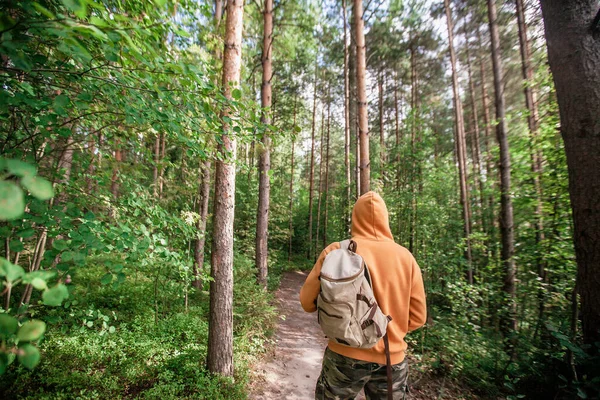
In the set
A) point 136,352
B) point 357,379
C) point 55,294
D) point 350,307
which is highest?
point 55,294

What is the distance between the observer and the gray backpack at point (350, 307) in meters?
1.94

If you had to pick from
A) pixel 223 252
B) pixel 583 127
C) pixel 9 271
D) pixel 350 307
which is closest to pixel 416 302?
pixel 350 307

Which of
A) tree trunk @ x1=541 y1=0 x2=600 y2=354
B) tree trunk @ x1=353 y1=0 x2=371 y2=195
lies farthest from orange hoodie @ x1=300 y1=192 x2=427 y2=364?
tree trunk @ x1=353 y1=0 x2=371 y2=195

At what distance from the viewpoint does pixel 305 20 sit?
309 inches

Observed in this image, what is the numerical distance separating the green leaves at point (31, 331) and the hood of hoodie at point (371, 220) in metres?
2.13

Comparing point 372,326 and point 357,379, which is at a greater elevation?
point 372,326

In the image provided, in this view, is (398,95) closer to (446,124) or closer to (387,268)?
(446,124)

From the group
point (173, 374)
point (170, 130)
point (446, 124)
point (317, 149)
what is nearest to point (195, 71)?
point (170, 130)

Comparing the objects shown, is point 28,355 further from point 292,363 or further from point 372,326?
point 292,363

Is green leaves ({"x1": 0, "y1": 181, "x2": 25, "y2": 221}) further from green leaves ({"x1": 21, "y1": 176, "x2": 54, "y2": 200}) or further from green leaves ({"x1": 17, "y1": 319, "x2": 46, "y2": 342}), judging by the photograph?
green leaves ({"x1": 17, "y1": 319, "x2": 46, "y2": 342})

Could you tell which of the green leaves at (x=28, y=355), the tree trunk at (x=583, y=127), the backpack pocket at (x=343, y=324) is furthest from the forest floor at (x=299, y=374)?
the green leaves at (x=28, y=355)

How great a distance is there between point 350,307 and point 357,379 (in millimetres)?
728

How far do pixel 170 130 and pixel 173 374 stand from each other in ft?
11.6

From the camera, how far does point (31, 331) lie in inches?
27.1
